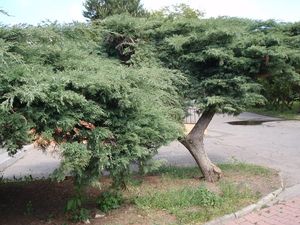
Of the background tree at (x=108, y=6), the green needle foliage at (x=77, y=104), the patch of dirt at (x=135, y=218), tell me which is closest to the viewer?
the green needle foliage at (x=77, y=104)

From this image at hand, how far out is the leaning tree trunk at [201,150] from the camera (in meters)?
7.10

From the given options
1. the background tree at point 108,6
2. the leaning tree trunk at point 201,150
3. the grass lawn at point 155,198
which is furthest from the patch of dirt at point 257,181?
Answer: the background tree at point 108,6

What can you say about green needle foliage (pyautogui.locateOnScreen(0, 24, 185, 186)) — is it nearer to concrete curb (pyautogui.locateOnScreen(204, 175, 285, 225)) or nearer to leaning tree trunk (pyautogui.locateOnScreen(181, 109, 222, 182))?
concrete curb (pyautogui.locateOnScreen(204, 175, 285, 225))

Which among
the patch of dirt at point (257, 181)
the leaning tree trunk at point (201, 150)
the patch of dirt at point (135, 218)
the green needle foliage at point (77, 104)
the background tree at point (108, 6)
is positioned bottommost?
the patch of dirt at point (135, 218)

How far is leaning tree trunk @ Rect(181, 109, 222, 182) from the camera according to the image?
7098mm

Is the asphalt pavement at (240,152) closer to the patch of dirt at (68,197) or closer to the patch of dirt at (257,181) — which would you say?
the patch of dirt at (257,181)

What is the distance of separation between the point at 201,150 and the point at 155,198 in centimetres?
165

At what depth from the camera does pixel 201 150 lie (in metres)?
7.30

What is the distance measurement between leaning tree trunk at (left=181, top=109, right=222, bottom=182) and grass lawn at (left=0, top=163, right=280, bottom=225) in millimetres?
183

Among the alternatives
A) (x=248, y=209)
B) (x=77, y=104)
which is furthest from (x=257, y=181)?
(x=77, y=104)

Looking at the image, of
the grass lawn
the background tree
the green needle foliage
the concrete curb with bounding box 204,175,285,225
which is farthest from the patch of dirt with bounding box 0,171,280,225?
the background tree

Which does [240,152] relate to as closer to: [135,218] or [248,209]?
[248,209]

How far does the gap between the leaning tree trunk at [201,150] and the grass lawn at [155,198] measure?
0.18 metres

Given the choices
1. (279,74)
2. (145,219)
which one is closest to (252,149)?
(279,74)
